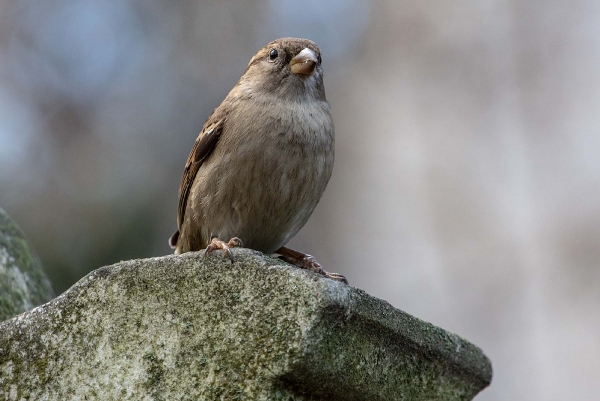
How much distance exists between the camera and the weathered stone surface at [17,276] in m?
2.48

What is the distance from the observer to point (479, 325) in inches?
294

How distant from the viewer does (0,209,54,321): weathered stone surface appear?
248cm

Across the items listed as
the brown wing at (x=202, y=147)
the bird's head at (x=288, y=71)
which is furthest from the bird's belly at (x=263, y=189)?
the bird's head at (x=288, y=71)

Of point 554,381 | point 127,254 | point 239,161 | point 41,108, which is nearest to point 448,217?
point 554,381

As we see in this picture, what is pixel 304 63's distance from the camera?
3189mm

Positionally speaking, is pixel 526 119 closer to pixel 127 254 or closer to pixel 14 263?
pixel 127 254

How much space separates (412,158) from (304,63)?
6417mm

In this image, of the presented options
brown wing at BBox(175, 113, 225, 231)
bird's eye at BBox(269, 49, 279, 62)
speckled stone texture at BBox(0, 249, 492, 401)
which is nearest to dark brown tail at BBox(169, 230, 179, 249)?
brown wing at BBox(175, 113, 225, 231)

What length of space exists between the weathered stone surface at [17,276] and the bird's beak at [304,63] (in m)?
1.23

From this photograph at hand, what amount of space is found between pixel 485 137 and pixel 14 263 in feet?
22.2

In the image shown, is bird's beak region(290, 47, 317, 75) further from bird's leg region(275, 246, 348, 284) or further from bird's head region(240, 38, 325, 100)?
bird's leg region(275, 246, 348, 284)

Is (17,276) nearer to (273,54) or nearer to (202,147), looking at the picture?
(202,147)

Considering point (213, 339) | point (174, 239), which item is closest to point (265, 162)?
point (174, 239)

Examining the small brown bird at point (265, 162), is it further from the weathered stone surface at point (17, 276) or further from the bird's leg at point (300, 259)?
the weathered stone surface at point (17, 276)
